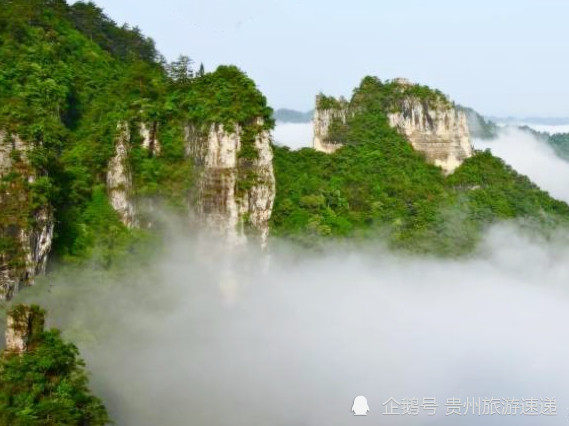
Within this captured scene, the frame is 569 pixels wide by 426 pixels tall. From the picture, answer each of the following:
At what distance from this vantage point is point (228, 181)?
3262 centimetres

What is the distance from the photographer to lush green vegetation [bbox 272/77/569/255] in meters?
42.0

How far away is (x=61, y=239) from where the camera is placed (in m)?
28.3

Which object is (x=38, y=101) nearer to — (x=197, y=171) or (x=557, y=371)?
(x=197, y=171)

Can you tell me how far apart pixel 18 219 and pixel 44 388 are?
854cm

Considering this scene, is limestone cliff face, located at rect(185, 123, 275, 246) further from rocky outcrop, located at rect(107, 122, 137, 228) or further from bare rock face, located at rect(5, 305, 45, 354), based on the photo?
bare rock face, located at rect(5, 305, 45, 354)

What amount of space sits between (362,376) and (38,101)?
60.0 ft

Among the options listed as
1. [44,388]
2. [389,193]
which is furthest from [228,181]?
[389,193]

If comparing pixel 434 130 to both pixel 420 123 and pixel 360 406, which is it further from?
pixel 360 406

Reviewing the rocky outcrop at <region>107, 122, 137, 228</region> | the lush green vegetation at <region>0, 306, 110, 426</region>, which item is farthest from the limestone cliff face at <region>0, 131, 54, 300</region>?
the lush green vegetation at <region>0, 306, 110, 426</region>

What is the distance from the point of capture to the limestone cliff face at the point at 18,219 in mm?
24078

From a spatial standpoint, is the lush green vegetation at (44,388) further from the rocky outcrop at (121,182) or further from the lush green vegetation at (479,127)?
the lush green vegetation at (479,127)

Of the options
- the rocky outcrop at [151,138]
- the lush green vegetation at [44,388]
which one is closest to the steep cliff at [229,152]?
the rocky outcrop at [151,138]

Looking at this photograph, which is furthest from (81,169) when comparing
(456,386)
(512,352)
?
(512,352)

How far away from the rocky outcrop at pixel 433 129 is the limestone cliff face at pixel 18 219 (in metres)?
32.3
